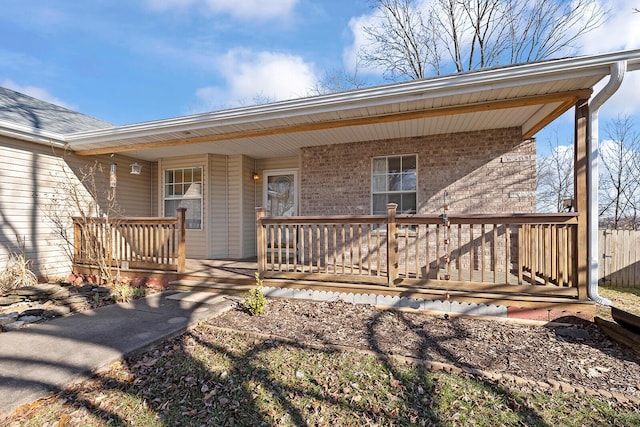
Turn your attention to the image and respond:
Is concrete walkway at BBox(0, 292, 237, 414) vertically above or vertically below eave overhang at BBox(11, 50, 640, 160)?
below

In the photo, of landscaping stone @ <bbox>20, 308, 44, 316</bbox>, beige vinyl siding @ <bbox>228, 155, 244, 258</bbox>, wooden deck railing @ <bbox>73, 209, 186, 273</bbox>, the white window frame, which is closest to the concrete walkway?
landscaping stone @ <bbox>20, 308, 44, 316</bbox>

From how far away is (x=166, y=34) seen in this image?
9648 millimetres

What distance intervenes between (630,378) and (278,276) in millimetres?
4072

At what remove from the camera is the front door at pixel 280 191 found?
7.84 meters

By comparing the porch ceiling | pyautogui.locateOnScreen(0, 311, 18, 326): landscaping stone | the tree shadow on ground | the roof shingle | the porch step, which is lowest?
the tree shadow on ground

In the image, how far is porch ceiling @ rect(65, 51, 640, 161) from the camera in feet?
12.2

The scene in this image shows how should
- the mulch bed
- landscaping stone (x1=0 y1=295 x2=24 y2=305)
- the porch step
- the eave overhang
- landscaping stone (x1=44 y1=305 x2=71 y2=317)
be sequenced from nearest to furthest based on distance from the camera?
1. the mulch bed
2. the eave overhang
3. the porch step
4. landscaping stone (x1=44 y1=305 x2=71 y2=317)
5. landscaping stone (x1=0 y1=295 x2=24 y2=305)

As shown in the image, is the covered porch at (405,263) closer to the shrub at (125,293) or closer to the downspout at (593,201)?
the downspout at (593,201)

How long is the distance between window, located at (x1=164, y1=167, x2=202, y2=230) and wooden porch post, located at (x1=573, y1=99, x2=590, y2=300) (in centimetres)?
724

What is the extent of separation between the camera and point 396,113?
4.71 m

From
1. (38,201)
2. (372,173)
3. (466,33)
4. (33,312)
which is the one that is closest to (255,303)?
(33,312)

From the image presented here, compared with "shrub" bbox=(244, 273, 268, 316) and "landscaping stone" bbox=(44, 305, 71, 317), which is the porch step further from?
"landscaping stone" bbox=(44, 305, 71, 317)

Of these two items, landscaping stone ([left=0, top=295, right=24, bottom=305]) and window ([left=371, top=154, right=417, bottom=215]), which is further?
window ([left=371, top=154, right=417, bottom=215])

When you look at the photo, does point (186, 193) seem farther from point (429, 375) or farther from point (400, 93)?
point (429, 375)
